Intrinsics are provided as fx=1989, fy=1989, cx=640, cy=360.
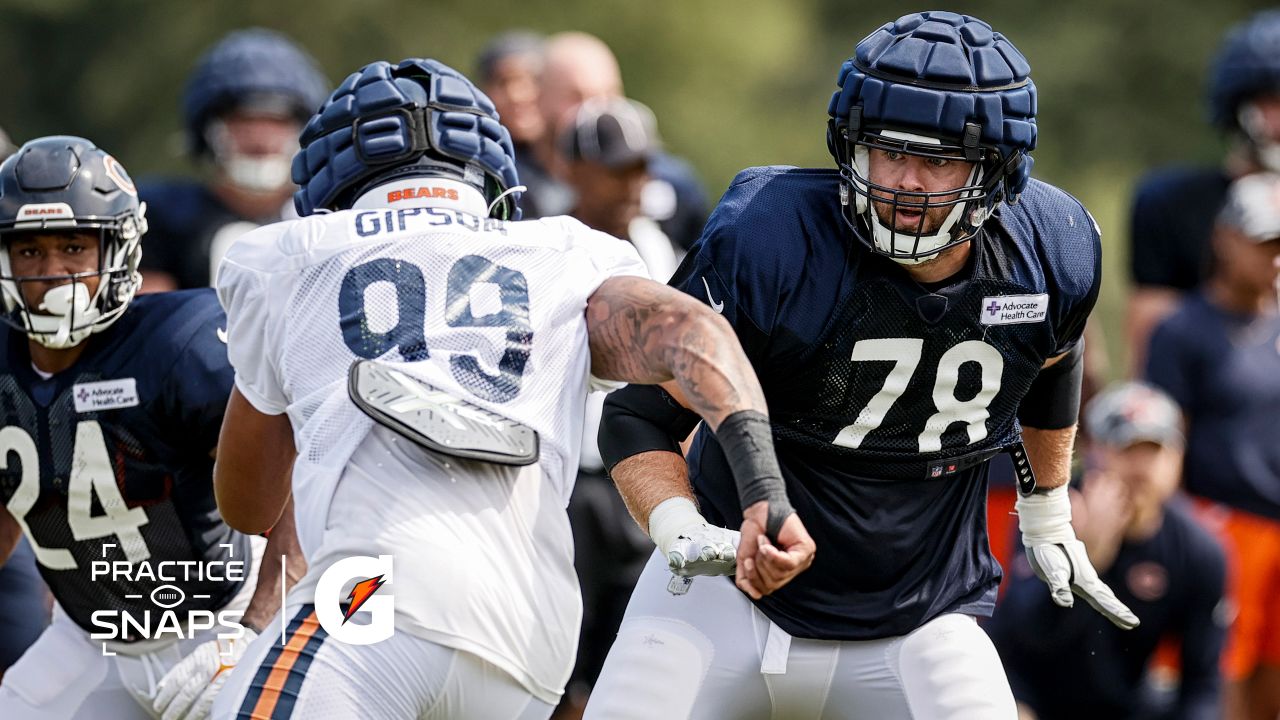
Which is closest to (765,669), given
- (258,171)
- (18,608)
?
(18,608)

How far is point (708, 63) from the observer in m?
17.0

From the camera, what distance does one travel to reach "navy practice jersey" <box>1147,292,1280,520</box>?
729cm

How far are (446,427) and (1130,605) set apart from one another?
4.35 metres

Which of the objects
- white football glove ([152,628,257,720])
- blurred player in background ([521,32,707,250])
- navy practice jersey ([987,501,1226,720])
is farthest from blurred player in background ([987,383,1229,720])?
white football glove ([152,628,257,720])

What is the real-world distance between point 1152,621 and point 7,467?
13.7ft

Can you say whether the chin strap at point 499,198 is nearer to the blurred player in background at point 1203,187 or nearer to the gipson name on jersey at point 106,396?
the gipson name on jersey at point 106,396

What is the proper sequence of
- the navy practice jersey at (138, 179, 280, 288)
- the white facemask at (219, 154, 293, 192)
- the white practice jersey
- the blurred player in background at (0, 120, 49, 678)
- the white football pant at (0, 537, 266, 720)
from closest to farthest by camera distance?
the white practice jersey, the white football pant at (0, 537, 266, 720), the blurred player in background at (0, 120, 49, 678), the navy practice jersey at (138, 179, 280, 288), the white facemask at (219, 154, 293, 192)

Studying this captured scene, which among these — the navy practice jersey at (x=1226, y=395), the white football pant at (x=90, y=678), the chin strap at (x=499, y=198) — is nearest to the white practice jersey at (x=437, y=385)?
the chin strap at (x=499, y=198)

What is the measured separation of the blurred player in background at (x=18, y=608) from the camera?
5.96m

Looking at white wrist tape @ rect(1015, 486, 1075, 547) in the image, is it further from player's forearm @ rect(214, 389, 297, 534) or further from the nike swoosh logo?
player's forearm @ rect(214, 389, 297, 534)

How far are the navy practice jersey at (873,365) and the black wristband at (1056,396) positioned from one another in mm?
147

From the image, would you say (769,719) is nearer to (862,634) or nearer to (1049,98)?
(862,634)

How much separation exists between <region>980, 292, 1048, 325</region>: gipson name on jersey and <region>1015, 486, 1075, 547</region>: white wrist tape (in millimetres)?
525

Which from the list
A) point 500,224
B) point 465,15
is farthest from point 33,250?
point 465,15
